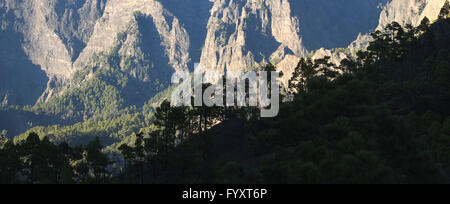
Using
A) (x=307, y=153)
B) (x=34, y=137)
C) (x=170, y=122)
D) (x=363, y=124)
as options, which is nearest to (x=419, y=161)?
(x=363, y=124)

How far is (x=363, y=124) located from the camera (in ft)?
216

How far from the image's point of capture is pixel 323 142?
2552 inches

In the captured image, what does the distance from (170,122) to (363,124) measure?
136ft

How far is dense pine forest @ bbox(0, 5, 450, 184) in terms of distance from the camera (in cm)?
5709

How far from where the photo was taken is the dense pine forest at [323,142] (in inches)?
2248

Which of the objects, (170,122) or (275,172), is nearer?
(275,172)

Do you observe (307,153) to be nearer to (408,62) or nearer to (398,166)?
(398,166)

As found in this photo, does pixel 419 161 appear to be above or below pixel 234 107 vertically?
below

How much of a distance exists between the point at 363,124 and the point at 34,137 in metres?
59.1
